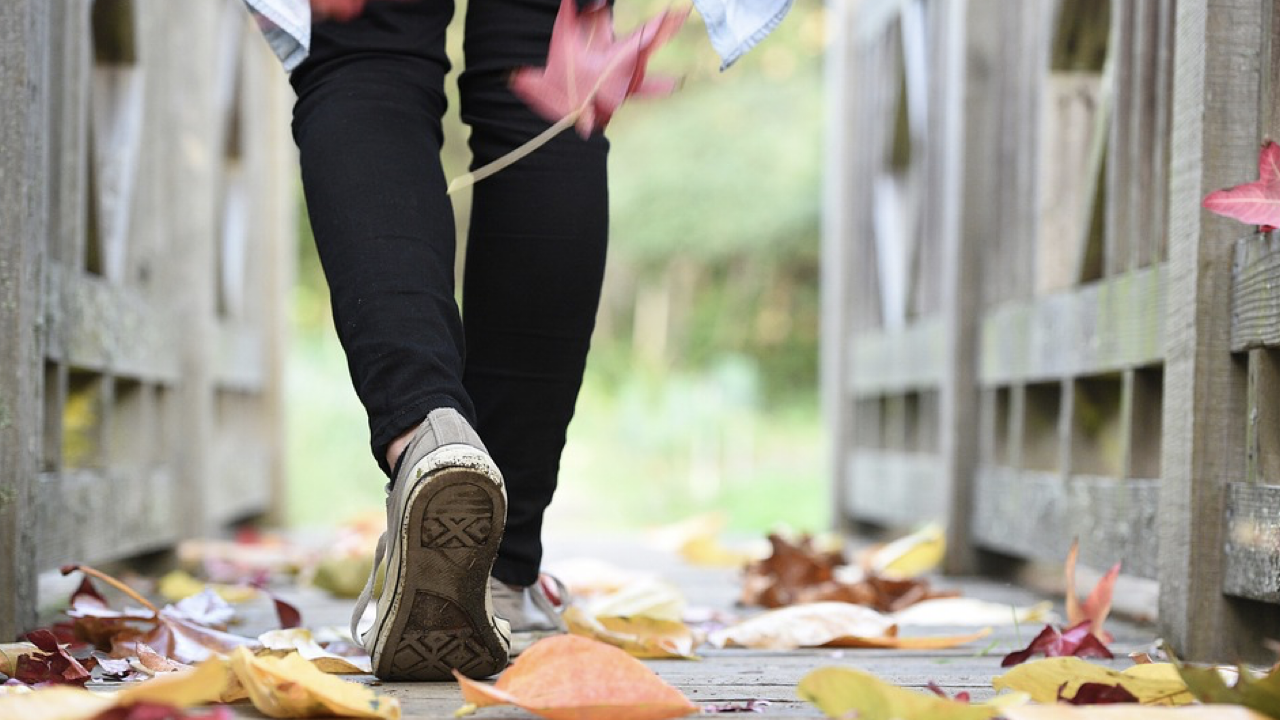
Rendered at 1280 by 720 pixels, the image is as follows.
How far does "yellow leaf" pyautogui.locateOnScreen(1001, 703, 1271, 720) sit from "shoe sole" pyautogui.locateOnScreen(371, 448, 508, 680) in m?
0.40

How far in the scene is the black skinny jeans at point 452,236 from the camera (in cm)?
111

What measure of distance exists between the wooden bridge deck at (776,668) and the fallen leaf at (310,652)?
0.20ft

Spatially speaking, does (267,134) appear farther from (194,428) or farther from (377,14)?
(377,14)

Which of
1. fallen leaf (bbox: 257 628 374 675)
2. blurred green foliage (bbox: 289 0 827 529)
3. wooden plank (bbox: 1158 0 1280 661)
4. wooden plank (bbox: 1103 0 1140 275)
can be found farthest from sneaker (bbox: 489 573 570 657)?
blurred green foliage (bbox: 289 0 827 529)

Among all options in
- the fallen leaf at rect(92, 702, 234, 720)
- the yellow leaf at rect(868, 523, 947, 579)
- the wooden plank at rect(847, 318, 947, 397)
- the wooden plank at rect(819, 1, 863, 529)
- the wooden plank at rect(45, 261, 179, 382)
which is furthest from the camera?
the wooden plank at rect(819, 1, 863, 529)

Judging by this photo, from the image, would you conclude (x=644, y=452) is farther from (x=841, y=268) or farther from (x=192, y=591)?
(x=192, y=591)

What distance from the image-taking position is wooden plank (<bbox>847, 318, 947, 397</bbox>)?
284 centimetres

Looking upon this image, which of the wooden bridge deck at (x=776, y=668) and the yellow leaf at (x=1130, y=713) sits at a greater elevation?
the yellow leaf at (x=1130, y=713)

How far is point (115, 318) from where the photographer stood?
2041 millimetres

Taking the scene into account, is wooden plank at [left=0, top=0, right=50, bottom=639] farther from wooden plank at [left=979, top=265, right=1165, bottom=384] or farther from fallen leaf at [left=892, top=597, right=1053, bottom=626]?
wooden plank at [left=979, top=265, right=1165, bottom=384]

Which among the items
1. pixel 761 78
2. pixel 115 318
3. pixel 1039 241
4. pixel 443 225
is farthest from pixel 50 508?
pixel 761 78

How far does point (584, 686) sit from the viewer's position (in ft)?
2.89

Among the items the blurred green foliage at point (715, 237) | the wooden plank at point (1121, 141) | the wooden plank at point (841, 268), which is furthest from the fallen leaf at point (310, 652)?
the blurred green foliage at point (715, 237)

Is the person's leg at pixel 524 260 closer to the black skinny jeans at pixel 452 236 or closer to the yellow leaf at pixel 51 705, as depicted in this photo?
the black skinny jeans at pixel 452 236
